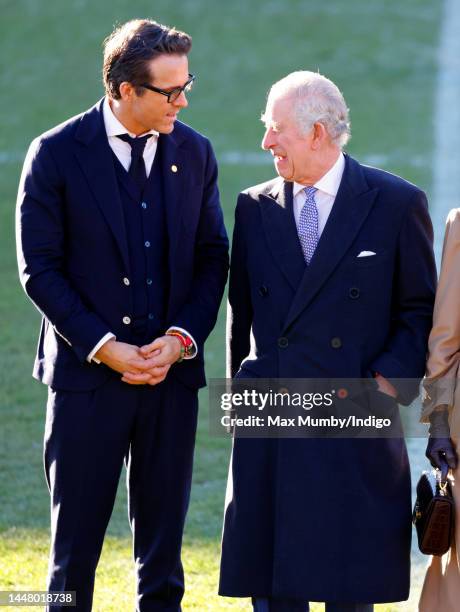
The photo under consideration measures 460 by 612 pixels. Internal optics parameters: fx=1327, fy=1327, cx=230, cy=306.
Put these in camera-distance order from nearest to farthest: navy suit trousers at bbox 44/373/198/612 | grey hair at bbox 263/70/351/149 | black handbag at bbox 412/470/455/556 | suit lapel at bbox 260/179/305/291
Answer: black handbag at bbox 412/470/455/556, grey hair at bbox 263/70/351/149, suit lapel at bbox 260/179/305/291, navy suit trousers at bbox 44/373/198/612

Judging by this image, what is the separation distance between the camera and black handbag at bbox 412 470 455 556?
14.5 feet

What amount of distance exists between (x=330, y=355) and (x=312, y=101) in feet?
2.87

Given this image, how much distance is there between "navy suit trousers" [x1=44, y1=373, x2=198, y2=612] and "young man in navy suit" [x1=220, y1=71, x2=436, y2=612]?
0.31 metres

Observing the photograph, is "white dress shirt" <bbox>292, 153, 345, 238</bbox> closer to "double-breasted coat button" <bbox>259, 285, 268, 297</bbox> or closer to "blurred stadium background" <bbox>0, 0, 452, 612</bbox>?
"double-breasted coat button" <bbox>259, 285, 268, 297</bbox>

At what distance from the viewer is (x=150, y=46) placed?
4.64m

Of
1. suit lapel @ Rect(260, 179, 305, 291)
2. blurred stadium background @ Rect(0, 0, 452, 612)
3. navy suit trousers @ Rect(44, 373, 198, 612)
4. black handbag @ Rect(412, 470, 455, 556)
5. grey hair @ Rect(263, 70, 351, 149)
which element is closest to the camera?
black handbag @ Rect(412, 470, 455, 556)

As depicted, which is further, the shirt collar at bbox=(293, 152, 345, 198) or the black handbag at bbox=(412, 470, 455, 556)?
the shirt collar at bbox=(293, 152, 345, 198)

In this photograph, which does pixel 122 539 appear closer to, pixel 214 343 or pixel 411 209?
pixel 411 209

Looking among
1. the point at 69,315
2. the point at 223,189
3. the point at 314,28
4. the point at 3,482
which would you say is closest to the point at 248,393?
the point at 69,315

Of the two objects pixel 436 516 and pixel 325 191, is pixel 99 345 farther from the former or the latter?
pixel 436 516

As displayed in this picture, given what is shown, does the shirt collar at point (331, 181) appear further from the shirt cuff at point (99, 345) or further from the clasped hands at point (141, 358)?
the shirt cuff at point (99, 345)

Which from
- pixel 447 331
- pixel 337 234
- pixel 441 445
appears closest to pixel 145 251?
pixel 337 234

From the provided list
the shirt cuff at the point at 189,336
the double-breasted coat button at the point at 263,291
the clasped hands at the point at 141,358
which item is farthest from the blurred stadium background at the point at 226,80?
the double-breasted coat button at the point at 263,291

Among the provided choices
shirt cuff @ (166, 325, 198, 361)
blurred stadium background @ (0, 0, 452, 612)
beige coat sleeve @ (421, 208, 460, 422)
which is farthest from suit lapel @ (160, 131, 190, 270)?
blurred stadium background @ (0, 0, 452, 612)
